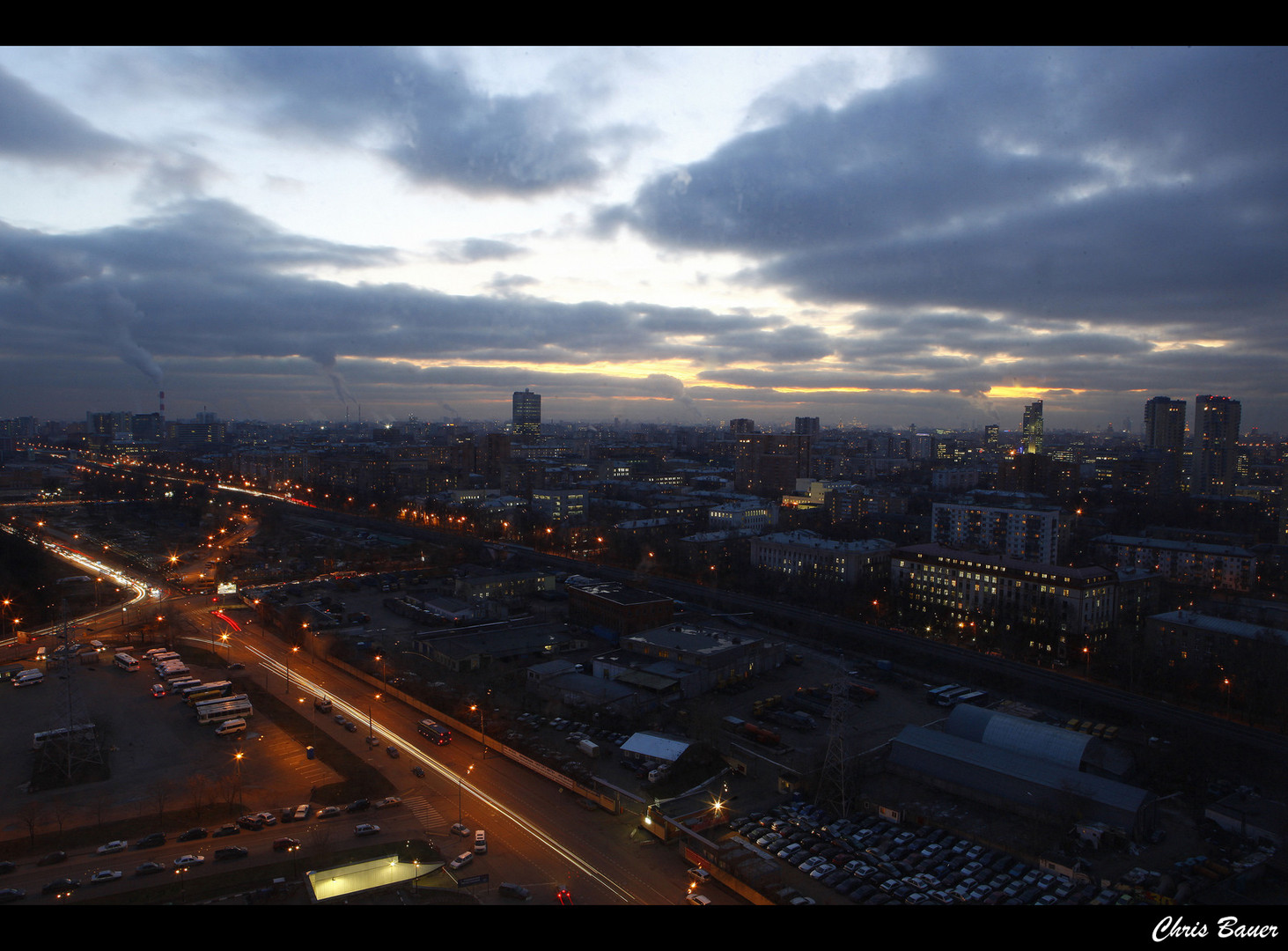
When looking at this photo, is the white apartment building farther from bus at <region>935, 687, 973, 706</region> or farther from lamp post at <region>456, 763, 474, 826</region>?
lamp post at <region>456, 763, 474, 826</region>

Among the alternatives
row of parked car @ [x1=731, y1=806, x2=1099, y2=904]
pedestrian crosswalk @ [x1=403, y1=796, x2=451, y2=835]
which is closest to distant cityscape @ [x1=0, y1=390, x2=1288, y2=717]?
row of parked car @ [x1=731, y1=806, x2=1099, y2=904]

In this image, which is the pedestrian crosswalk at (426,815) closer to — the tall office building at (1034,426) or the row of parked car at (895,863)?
the row of parked car at (895,863)
